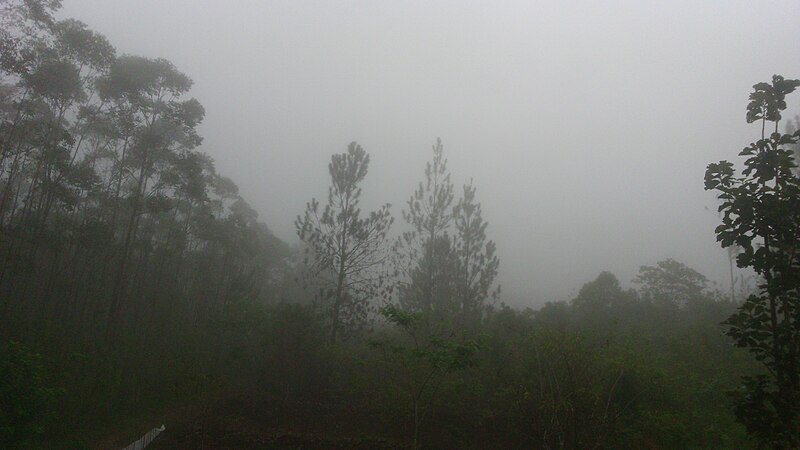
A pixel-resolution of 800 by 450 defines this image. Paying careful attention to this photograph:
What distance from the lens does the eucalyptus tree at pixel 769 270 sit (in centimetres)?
345

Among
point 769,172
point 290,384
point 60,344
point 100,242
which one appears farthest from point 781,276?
point 100,242

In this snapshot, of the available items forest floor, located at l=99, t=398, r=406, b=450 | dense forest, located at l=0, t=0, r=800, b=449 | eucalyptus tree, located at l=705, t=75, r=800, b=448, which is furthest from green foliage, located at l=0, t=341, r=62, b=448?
eucalyptus tree, located at l=705, t=75, r=800, b=448

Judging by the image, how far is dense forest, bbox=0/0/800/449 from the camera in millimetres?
4039

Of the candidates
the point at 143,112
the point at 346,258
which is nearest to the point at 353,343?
the point at 346,258

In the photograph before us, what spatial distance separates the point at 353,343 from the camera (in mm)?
17359

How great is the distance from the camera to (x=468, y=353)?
7398mm

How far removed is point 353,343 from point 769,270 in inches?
599

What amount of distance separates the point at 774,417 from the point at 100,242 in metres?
20.4

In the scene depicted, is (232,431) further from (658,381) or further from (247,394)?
(658,381)

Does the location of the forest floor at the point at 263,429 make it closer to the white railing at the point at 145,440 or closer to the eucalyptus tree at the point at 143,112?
the white railing at the point at 145,440

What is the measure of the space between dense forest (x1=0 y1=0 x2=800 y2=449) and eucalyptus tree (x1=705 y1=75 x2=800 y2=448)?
2 cm

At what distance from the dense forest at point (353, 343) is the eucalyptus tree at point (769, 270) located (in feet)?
0.06

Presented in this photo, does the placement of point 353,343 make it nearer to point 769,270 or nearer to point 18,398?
point 18,398

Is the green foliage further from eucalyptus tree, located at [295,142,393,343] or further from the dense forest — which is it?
eucalyptus tree, located at [295,142,393,343]
